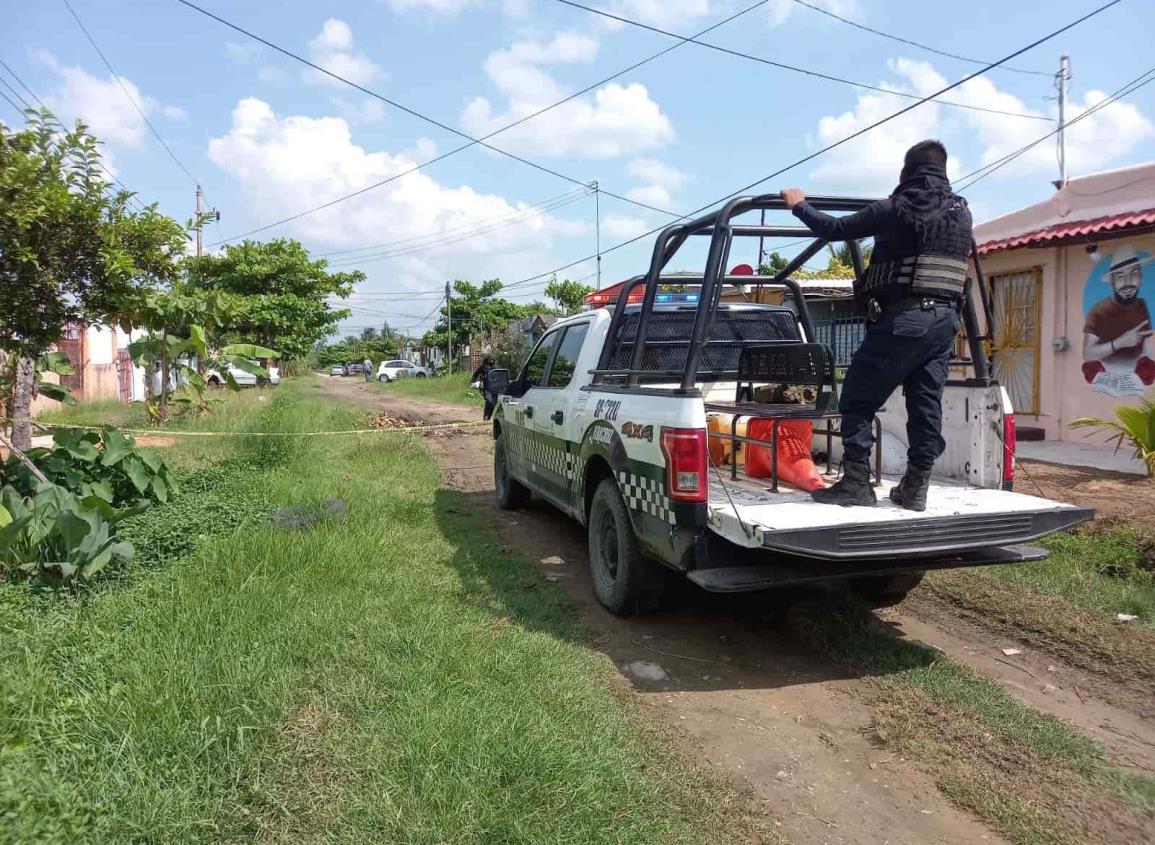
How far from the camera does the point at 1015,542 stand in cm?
383

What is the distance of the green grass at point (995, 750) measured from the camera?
109 inches

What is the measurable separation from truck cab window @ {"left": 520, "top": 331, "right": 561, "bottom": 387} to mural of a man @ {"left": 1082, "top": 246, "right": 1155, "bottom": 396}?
6687mm

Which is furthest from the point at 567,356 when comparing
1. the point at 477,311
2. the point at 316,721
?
the point at 477,311

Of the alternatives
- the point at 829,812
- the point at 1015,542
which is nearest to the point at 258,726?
the point at 829,812

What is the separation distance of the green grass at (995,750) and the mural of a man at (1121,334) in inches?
260

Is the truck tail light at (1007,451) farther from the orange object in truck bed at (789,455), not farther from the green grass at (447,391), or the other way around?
the green grass at (447,391)

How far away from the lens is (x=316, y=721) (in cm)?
310

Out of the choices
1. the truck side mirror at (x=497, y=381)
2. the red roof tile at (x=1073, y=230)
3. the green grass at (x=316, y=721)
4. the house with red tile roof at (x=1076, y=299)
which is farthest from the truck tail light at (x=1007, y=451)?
the red roof tile at (x=1073, y=230)

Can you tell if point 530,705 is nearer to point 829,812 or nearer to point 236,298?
point 829,812

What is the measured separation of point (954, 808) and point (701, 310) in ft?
8.05

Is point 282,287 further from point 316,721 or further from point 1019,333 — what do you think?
point 316,721

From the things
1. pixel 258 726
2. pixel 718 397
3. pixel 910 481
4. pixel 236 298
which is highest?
pixel 236 298

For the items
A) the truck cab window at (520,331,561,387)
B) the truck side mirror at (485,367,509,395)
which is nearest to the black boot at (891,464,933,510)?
the truck cab window at (520,331,561,387)

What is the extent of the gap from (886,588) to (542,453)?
2.73m
